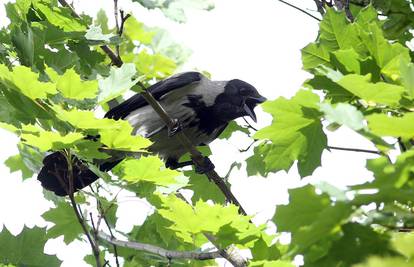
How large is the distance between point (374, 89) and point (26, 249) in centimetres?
217

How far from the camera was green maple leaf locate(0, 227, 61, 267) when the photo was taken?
343 cm

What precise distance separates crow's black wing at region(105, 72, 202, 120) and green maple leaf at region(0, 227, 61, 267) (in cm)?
250

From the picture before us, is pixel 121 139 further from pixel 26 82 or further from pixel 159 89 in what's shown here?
pixel 159 89

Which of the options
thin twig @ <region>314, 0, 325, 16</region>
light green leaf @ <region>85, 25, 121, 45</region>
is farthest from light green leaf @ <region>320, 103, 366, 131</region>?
thin twig @ <region>314, 0, 325, 16</region>

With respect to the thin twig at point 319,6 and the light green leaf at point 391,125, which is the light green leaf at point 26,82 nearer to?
the light green leaf at point 391,125

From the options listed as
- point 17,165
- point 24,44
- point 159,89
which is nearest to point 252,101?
point 159,89

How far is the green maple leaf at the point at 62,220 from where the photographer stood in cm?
402

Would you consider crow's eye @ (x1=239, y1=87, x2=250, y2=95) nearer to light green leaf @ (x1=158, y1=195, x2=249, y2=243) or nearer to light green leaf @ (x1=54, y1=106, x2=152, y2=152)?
light green leaf @ (x1=54, y1=106, x2=152, y2=152)

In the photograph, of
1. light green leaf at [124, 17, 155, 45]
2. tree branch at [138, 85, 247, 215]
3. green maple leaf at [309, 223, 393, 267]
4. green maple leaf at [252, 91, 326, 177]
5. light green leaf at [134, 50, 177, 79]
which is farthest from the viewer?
light green leaf at [124, 17, 155, 45]

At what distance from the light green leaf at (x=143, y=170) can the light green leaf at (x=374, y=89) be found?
43.3 inches

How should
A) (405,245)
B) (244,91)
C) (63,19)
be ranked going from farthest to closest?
(244,91), (63,19), (405,245)

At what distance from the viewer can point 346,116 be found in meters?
1.60

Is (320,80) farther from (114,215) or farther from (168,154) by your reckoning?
(168,154)

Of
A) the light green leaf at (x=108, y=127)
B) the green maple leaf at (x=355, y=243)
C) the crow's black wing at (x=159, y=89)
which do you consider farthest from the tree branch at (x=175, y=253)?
the crow's black wing at (x=159, y=89)
